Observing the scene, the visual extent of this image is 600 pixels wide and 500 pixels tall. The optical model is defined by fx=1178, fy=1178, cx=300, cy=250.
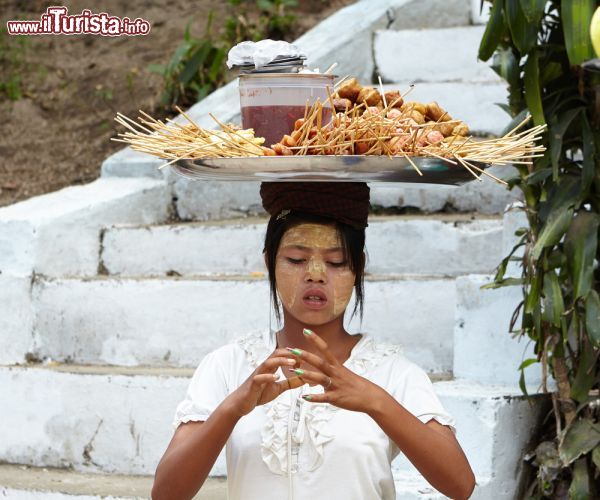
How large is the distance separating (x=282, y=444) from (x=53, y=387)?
7.30 ft

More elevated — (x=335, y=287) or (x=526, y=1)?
(x=526, y=1)

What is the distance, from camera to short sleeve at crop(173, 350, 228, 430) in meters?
2.54

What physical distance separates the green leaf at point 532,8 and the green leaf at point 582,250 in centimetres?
67

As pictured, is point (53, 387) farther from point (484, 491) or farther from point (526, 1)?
point (526, 1)

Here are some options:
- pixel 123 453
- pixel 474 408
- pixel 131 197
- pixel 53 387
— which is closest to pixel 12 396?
pixel 53 387

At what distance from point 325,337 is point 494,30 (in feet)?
4.33

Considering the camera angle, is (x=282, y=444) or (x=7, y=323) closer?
(x=282, y=444)

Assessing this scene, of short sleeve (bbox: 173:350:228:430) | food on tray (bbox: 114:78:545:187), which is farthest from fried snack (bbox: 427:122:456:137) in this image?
short sleeve (bbox: 173:350:228:430)

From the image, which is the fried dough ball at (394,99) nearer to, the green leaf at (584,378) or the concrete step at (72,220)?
the green leaf at (584,378)

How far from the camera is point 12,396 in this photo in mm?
4656

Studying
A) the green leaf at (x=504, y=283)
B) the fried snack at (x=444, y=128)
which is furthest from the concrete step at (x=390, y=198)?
the fried snack at (x=444, y=128)

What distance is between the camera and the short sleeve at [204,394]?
254 centimetres

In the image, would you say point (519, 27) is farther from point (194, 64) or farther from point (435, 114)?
point (194, 64)

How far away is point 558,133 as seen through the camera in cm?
362
